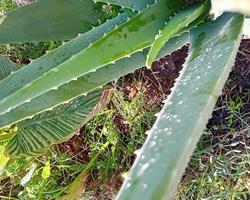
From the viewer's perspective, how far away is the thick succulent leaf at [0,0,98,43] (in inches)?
41.5

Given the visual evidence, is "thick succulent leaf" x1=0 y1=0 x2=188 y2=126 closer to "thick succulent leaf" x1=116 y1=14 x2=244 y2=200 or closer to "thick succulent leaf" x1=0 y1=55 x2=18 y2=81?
"thick succulent leaf" x1=116 y1=14 x2=244 y2=200

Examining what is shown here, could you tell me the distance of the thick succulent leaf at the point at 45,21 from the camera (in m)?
1.05

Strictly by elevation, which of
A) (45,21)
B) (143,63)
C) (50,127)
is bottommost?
(50,127)

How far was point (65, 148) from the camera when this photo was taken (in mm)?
1547

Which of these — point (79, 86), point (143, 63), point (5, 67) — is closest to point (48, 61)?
point (79, 86)

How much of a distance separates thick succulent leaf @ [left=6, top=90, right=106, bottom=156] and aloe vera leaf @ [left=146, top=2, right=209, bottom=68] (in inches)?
20.7

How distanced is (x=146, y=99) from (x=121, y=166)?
19 cm

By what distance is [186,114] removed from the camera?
658 mm

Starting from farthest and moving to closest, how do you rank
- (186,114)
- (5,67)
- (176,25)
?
(5,67) → (176,25) → (186,114)

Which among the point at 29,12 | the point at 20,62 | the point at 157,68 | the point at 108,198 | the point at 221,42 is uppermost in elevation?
the point at 29,12

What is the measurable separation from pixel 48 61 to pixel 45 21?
0.43 ft

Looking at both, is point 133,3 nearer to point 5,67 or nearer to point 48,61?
point 48,61

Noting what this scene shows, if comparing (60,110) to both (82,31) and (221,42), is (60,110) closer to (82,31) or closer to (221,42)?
(82,31)

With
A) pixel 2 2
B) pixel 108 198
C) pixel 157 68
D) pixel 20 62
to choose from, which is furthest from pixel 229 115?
pixel 2 2
